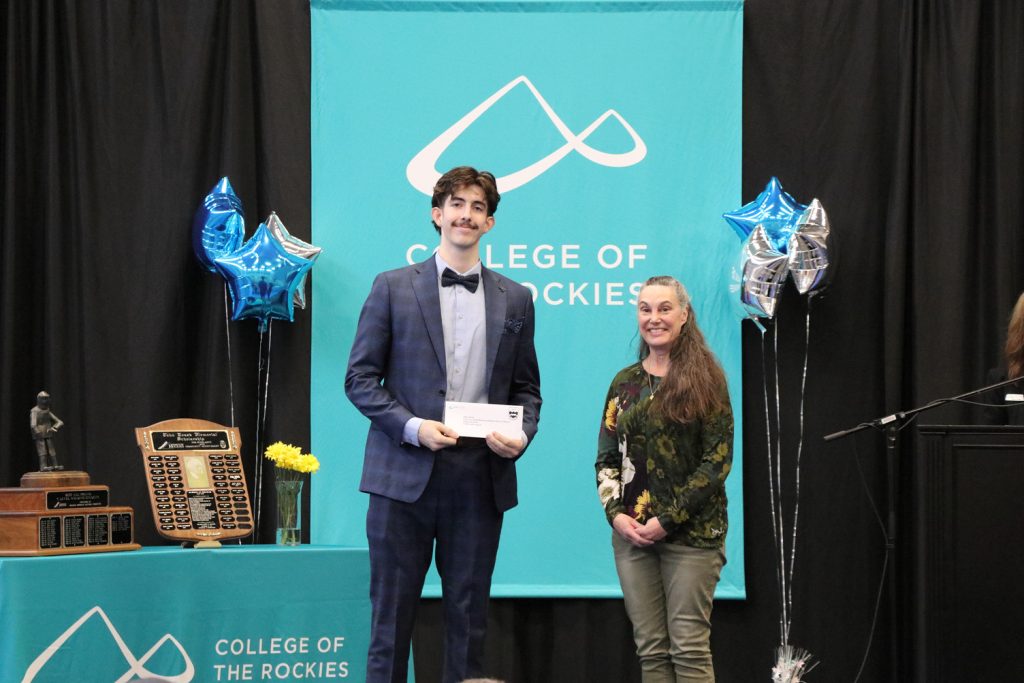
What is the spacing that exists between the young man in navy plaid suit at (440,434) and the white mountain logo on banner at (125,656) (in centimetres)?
80

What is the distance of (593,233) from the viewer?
4809mm

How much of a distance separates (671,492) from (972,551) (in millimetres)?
838

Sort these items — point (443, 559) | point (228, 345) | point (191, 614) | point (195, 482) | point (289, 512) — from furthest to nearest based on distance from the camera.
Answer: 1. point (228, 345)
2. point (289, 512)
3. point (195, 482)
4. point (191, 614)
5. point (443, 559)

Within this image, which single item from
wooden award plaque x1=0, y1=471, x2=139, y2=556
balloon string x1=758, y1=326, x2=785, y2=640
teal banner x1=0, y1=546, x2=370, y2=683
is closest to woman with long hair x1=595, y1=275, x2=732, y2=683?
teal banner x1=0, y1=546, x2=370, y2=683

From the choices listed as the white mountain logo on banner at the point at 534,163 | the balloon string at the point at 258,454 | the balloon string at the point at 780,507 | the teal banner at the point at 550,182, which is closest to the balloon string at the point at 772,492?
the balloon string at the point at 780,507

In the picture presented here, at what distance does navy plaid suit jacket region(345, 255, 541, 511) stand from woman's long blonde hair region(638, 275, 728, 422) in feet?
1.51

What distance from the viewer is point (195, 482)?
12.6ft

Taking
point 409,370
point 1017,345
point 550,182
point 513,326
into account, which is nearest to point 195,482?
point 409,370

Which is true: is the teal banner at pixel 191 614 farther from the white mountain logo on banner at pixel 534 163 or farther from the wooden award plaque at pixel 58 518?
the white mountain logo on banner at pixel 534 163

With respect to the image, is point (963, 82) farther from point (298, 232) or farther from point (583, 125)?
point (298, 232)

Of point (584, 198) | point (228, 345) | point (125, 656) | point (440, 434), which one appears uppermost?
point (584, 198)

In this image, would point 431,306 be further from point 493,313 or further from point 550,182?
point 550,182

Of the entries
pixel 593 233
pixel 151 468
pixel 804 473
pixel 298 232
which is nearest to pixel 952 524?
pixel 804 473

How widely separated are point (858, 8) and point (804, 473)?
78.9 inches
